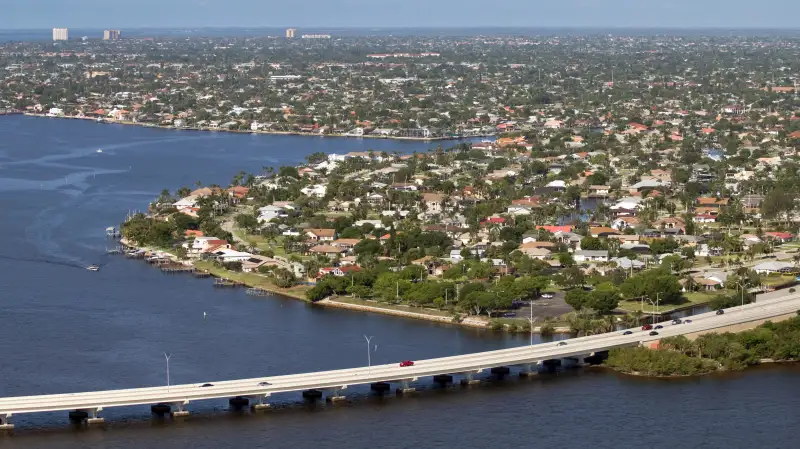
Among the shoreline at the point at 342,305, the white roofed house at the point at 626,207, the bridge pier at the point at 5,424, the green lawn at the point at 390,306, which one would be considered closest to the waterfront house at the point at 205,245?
the shoreline at the point at 342,305

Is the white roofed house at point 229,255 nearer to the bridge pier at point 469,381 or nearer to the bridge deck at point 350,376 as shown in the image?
the bridge deck at point 350,376

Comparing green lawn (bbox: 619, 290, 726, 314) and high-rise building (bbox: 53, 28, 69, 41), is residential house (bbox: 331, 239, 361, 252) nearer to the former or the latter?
green lawn (bbox: 619, 290, 726, 314)

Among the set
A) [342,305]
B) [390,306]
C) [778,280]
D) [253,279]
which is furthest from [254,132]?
[778,280]

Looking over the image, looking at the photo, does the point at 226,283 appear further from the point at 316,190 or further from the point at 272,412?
the point at 316,190

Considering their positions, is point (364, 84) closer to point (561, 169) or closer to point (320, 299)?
point (561, 169)

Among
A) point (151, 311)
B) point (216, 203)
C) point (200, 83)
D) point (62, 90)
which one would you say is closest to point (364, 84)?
point (200, 83)
